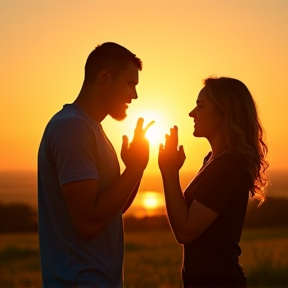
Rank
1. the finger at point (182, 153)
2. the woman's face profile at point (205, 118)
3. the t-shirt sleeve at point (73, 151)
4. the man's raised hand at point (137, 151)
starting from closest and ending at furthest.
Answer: the t-shirt sleeve at point (73, 151) → the man's raised hand at point (137, 151) → the woman's face profile at point (205, 118) → the finger at point (182, 153)

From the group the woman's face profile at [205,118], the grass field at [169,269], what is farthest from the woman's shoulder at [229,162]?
the grass field at [169,269]

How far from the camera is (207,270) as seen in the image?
461 cm

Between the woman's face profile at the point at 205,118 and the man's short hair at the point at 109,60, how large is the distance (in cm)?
60

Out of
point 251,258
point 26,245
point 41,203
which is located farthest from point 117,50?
point 26,245

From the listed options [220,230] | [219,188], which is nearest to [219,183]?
[219,188]

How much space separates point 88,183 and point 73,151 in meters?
0.19

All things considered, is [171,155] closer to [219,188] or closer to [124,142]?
[219,188]

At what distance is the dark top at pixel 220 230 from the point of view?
4.60 meters

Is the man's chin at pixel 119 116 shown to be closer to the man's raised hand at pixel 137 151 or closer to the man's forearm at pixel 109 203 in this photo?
the man's raised hand at pixel 137 151

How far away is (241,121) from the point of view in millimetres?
4781

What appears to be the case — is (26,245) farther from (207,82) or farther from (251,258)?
(207,82)

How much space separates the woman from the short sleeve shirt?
624mm

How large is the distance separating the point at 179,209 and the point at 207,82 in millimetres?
877

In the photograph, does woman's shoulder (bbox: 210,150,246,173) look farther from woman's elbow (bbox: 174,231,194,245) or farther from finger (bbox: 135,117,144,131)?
finger (bbox: 135,117,144,131)
